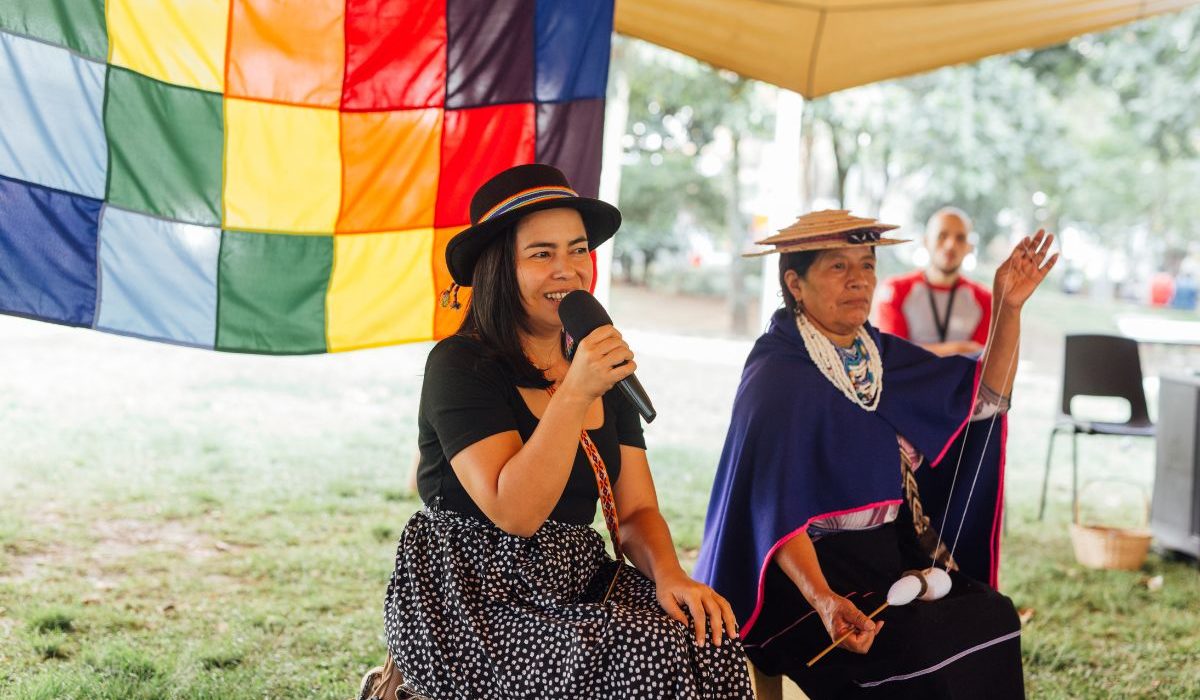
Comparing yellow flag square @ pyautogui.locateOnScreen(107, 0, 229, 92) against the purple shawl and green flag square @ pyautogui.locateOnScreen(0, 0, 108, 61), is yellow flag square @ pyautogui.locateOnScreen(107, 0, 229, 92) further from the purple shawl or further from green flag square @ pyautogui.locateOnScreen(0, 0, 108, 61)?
the purple shawl

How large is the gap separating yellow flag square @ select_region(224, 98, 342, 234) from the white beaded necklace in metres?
1.53

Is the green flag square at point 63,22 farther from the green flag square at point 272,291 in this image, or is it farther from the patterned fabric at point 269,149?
the green flag square at point 272,291

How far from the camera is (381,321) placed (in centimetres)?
369

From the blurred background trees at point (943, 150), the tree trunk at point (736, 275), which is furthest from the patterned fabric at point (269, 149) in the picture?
the tree trunk at point (736, 275)

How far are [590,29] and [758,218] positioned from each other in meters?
5.83

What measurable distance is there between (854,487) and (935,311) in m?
3.06

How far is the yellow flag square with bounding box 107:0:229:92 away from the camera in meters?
3.02

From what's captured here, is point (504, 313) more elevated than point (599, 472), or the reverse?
point (504, 313)

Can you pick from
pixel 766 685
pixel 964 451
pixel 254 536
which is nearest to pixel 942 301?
pixel 964 451

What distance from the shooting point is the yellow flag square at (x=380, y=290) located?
11.7ft

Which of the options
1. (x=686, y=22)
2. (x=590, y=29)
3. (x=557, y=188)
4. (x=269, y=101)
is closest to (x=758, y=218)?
(x=686, y=22)

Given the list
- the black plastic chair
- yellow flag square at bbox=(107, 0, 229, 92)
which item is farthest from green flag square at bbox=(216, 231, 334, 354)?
the black plastic chair

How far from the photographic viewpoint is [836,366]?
305 centimetres

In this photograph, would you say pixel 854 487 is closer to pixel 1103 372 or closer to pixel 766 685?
pixel 766 685
